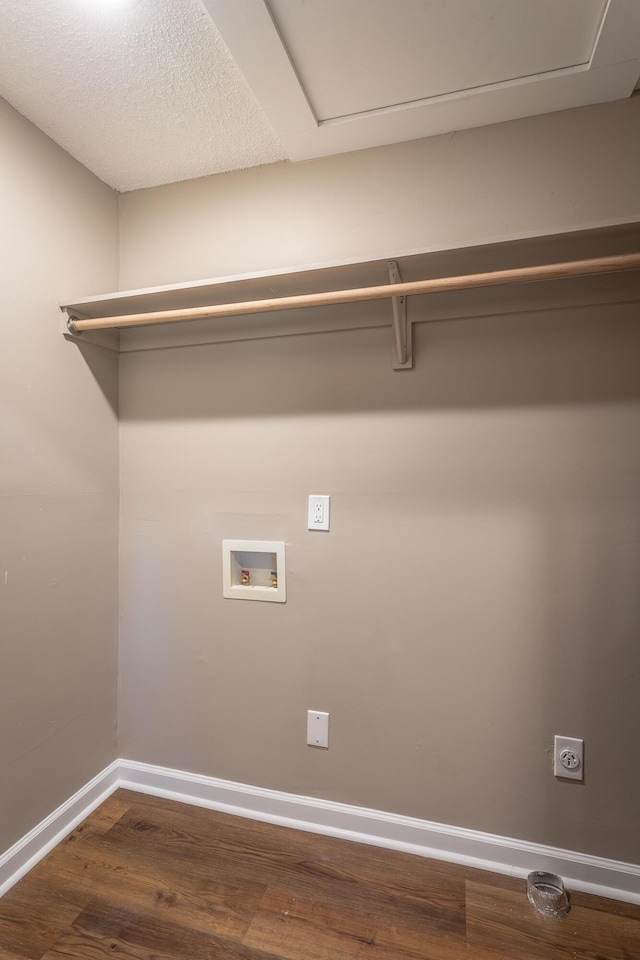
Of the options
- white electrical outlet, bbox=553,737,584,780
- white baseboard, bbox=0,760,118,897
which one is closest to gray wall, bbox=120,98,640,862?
white electrical outlet, bbox=553,737,584,780

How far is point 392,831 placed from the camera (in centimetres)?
158

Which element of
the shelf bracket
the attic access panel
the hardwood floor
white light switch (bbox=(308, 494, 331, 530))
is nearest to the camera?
the attic access panel

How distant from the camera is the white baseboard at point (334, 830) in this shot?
4.63ft

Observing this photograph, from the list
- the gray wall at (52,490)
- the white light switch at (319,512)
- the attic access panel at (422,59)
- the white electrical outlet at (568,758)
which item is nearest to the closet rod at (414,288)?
the gray wall at (52,490)

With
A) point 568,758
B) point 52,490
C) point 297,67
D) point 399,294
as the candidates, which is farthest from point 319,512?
point 297,67

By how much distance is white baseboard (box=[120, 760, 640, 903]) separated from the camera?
55.4 inches

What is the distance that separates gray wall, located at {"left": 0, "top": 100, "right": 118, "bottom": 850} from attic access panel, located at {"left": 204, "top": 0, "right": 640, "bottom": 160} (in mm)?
778

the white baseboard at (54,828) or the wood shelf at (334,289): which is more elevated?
the wood shelf at (334,289)

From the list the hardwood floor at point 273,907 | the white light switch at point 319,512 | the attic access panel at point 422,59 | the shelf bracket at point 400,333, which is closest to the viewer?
the attic access panel at point 422,59

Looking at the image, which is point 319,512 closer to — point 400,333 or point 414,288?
point 400,333

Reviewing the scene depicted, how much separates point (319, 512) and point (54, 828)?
4.50 feet

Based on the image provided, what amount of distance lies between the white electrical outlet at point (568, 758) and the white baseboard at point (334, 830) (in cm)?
23

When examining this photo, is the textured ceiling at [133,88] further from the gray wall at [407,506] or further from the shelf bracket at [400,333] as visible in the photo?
the shelf bracket at [400,333]

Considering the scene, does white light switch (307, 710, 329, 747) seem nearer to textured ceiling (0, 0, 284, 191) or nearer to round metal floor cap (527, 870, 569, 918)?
round metal floor cap (527, 870, 569, 918)
